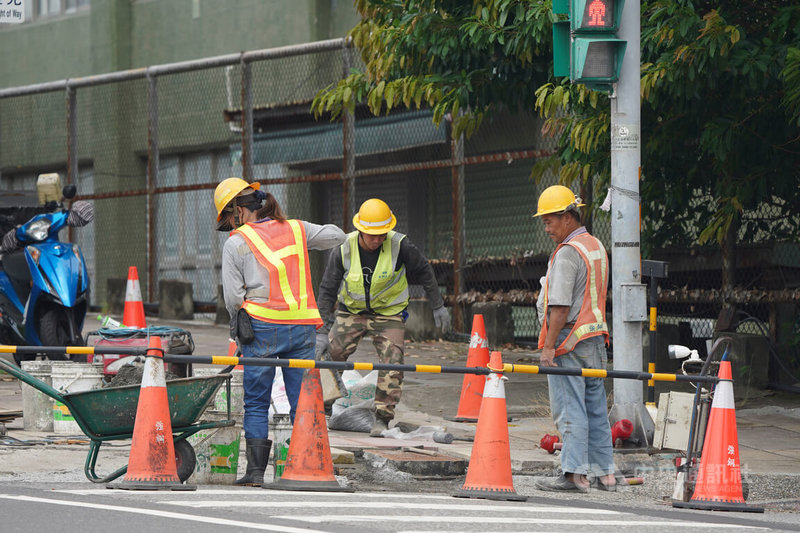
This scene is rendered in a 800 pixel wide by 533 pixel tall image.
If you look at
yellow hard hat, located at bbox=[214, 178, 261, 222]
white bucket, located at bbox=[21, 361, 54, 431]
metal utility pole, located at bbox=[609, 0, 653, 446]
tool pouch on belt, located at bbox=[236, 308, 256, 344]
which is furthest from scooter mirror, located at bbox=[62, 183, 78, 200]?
metal utility pole, located at bbox=[609, 0, 653, 446]

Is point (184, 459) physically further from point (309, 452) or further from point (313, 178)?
point (313, 178)

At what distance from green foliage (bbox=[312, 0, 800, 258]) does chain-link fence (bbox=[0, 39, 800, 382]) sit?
674 mm

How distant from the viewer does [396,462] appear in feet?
30.4

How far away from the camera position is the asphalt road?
22.1 feet

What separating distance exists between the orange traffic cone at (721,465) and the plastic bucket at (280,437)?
2.35m

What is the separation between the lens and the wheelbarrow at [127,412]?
8.09 m

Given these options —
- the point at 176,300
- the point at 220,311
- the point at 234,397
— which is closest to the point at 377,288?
the point at 234,397

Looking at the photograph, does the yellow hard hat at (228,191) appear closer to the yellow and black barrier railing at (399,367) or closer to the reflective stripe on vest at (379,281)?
the yellow and black barrier railing at (399,367)

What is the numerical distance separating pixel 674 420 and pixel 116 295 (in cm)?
1410

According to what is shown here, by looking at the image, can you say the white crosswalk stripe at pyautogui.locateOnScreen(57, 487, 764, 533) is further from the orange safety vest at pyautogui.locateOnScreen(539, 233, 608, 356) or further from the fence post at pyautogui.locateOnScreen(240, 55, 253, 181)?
the fence post at pyautogui.locateOnScreen(240, 55, 253, 181)

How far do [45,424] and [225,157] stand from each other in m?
14.0

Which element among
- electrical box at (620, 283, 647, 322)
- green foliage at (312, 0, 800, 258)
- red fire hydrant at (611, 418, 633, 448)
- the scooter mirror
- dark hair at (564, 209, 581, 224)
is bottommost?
red fire hydrant at (611, 418, 633, 448)

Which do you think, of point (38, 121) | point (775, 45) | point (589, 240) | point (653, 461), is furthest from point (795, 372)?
point (38, 121)

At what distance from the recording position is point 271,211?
29.2ft
